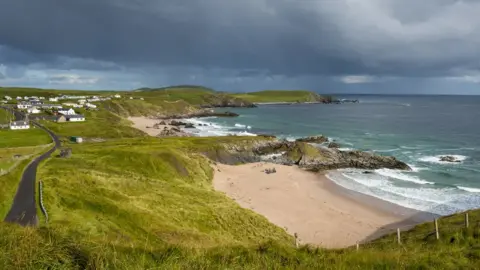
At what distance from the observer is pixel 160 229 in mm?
27422

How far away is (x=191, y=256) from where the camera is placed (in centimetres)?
973

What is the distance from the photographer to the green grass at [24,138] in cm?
7169

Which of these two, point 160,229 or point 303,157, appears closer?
point 160,229

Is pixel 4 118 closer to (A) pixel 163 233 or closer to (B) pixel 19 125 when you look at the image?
(B) pixel 19 125

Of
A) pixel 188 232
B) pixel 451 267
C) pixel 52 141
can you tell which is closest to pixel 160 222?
pixel 188 232

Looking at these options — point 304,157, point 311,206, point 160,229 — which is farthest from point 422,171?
point 160,229

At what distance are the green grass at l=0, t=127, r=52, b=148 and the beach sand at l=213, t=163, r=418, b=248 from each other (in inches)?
1490

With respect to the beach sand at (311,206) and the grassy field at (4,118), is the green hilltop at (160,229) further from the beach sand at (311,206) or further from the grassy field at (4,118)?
the grassy field at (4,118)

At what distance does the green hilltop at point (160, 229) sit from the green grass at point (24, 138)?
0.61ft

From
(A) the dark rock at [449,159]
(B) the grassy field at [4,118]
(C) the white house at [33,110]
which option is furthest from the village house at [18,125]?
(A) the dark rock at [449,159]

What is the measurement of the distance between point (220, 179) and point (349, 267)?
52614mm

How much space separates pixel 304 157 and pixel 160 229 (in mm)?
55472

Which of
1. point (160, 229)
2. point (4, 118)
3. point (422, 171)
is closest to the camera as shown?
point (160, 229)

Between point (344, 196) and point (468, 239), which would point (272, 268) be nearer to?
point (468, 239)
